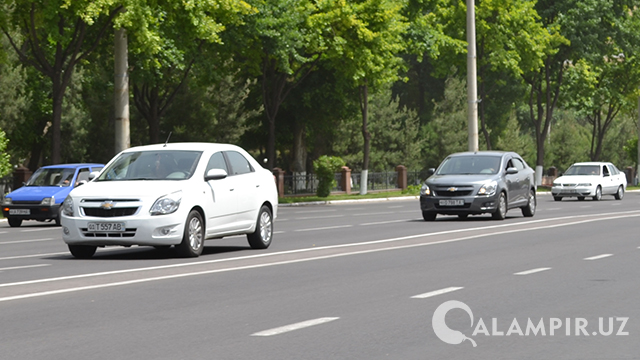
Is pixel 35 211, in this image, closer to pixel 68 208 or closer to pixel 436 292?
pixel 68 208

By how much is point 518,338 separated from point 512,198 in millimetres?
18314

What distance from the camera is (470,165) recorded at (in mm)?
26062

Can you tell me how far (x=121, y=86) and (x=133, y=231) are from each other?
59.4 ft

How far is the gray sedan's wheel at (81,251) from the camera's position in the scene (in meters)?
15.5

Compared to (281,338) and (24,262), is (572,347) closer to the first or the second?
(281,338)

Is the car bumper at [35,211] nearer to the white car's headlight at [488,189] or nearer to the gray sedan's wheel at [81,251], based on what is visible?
the white car's headlight at [488,189]

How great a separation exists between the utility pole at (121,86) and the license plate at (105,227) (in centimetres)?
1744

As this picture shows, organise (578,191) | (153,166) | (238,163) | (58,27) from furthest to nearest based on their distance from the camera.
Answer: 1. (578,191)
2. (58,27)
3. (238,163)
4. (153,166)

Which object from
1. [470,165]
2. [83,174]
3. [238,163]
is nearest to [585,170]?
[470,165]

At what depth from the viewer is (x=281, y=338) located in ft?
26.1

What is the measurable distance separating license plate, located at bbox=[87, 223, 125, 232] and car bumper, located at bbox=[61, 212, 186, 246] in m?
0.01

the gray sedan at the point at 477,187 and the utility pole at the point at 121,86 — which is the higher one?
the utility pole at the point at 121,86

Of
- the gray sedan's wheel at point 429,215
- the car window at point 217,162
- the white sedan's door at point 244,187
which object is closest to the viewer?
the car window at point 217,162

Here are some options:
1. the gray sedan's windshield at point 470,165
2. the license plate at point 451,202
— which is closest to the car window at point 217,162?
the license plate at point 451,202
